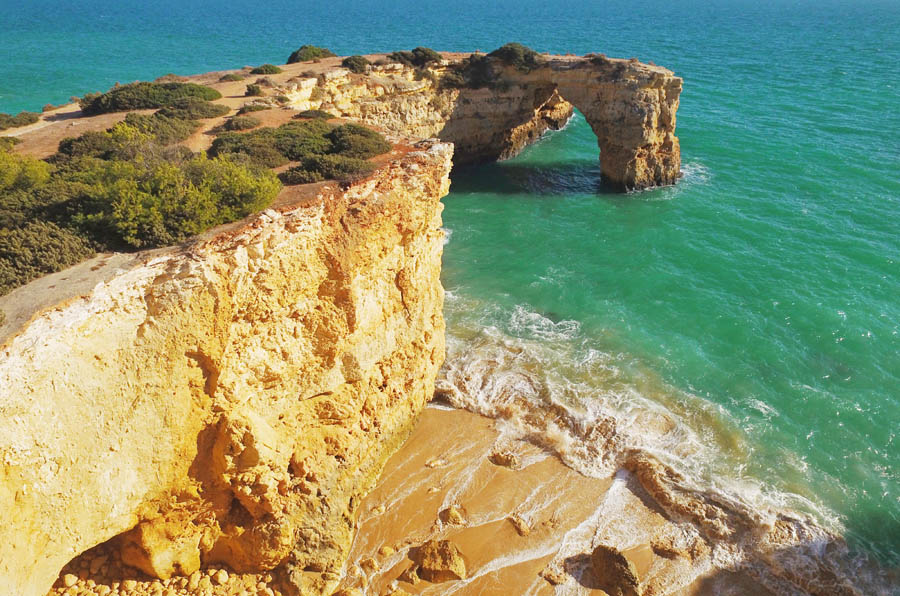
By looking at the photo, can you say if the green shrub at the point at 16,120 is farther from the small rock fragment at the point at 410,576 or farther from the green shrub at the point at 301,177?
the small rock fragment at the point at 410,576

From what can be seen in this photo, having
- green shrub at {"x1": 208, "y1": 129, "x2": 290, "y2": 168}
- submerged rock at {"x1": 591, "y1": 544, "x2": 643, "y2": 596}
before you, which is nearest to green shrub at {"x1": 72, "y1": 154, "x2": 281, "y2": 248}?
green shrub at {"x1": 208, "y1": 129, "x2": 290, "y2": 168}

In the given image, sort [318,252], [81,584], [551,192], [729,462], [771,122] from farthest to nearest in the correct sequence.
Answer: [771,122] → [551,192] → [729,462] → [318,252] → [81,584]

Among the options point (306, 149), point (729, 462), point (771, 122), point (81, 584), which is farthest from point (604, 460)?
point (771, 122)

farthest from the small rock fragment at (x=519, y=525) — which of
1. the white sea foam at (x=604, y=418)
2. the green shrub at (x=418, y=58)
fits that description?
the green shrub at (x=418, y=58)

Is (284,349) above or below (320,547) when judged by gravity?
above

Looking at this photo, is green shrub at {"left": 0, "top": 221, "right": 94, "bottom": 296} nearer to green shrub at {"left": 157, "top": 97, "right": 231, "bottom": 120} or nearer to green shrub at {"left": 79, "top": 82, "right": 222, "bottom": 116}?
green shrub at {"left": 157, "top": 97, "right": 231, "bottom": 120}

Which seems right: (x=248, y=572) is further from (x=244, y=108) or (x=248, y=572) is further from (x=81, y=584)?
(x=244, y=108)

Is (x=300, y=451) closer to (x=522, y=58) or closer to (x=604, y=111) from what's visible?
(x=604, y=111)

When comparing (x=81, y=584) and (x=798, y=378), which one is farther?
(x=798, y=378)
